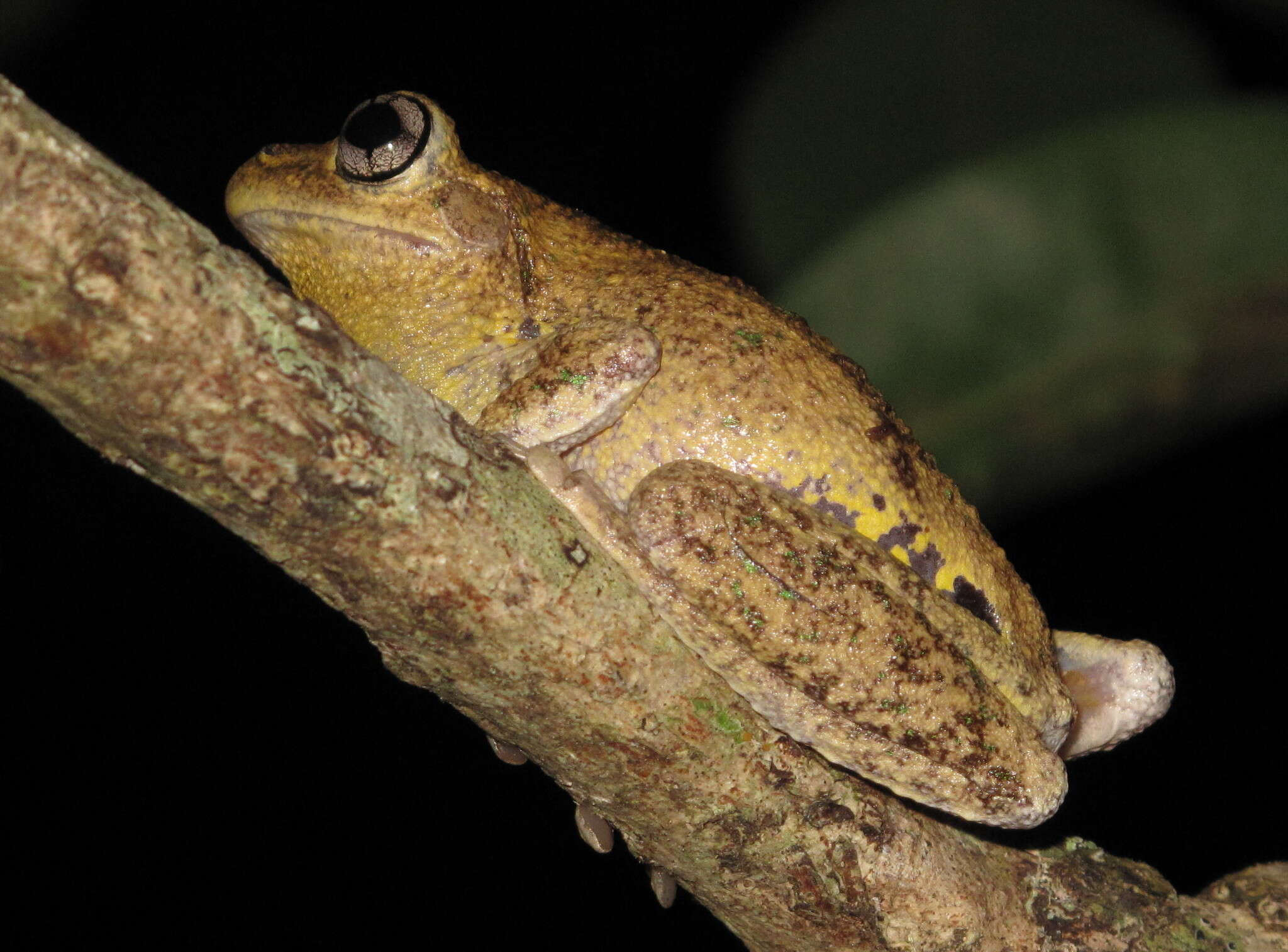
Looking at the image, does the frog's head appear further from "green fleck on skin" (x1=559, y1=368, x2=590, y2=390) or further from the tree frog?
"green fleck on skin" (x1=559, y1=368, x2=590, y2=390)

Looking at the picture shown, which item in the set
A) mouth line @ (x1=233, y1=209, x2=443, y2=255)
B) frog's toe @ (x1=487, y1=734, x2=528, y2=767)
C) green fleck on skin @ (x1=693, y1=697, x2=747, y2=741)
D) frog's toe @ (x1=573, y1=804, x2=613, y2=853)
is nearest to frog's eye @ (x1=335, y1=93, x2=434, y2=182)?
mouth line @ (x1=233, y1=209, x2=443, y2=255)

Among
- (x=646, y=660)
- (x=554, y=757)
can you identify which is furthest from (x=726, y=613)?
(x=554, y=757)

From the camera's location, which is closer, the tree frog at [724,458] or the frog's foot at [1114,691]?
the tree frog at [724,458]

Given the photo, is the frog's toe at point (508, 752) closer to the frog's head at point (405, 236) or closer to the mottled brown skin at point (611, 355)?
the mottled brown skin at point (611, 355)

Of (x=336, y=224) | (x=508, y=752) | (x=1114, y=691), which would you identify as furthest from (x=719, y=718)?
(x=336, y=224)

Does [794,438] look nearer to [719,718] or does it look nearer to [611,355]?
[611,355]

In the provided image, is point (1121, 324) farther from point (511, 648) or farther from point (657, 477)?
point (511, 648)

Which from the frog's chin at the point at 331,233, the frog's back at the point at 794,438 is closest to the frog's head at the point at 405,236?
the frog's chin at the point at 331,233

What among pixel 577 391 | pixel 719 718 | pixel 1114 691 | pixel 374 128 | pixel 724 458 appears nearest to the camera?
pixel 719 718
